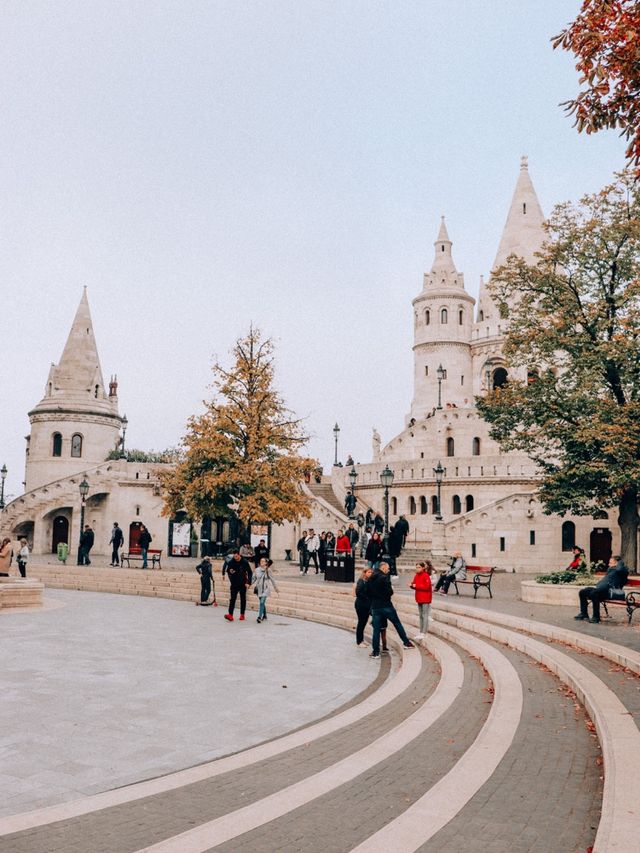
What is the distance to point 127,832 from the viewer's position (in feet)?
18.7

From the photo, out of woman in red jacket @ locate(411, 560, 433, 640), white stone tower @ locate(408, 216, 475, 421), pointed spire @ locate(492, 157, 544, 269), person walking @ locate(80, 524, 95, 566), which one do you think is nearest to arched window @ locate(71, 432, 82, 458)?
person walking @ locate(80, 524, 95, 566)

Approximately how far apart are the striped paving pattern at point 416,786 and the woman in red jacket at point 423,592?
403 centimetres

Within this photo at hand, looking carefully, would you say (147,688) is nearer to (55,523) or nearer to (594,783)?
(594,783)

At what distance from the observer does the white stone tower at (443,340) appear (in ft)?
208

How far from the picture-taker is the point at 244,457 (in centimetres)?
2928

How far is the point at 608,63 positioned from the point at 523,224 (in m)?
57.0

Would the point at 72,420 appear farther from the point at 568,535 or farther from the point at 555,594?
the point at 555,594

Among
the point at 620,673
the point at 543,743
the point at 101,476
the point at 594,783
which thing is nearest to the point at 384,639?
the point at 620,673

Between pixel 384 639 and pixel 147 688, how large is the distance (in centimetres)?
538

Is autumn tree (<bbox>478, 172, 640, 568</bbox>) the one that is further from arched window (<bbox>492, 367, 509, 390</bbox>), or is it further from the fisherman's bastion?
arched window (<bbox>492, 367, 509, 390</bbox>)

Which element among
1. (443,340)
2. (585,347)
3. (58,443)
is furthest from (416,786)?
(443,340)

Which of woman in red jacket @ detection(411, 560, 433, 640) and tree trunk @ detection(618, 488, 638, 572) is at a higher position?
tree trunk @ detection(618, 488, 638, 572)

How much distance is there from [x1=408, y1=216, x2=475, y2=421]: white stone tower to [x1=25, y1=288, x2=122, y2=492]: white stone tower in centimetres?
2581

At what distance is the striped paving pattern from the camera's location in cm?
542
